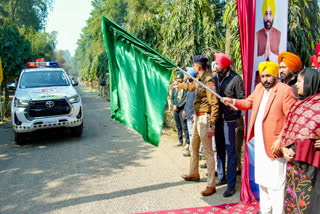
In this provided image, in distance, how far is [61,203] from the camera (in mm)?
4199

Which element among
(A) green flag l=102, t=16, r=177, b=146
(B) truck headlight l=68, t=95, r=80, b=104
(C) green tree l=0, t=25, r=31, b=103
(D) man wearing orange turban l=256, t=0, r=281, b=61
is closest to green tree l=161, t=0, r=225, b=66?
(B) truck headlight l=68, t=95, r=80, b=104

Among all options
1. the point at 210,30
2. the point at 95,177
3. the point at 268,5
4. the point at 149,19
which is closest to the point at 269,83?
the point at 268,5

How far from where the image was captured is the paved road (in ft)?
13.6

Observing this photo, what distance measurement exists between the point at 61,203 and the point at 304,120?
352 cm

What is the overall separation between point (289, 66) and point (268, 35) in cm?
94

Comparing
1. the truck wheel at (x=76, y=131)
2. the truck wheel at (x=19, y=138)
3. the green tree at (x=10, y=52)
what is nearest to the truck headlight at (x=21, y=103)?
the truck wheel at (x=19, y=138)

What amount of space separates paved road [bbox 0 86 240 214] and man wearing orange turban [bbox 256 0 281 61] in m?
2.31

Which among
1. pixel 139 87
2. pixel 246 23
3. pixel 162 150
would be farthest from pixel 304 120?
pixel 162 150

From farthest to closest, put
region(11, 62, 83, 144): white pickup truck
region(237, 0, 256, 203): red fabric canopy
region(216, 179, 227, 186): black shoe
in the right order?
region(11, 62, 83, 144): white pickup truck < region(216, 179, 227, 186): black shoe < region(237, 0, 256, 203): red fabric canopy

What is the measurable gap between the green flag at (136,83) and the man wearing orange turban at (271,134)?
139 cm

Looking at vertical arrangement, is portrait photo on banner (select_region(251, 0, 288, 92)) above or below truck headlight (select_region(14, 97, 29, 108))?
above

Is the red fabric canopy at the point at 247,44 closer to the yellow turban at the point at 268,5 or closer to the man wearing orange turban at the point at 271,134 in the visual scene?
the yellow turban at the point at 268,5

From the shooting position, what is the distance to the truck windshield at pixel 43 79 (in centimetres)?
843

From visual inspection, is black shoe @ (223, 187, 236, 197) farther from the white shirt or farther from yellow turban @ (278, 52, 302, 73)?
yellow turban @ (278, 52, 302, 73)
